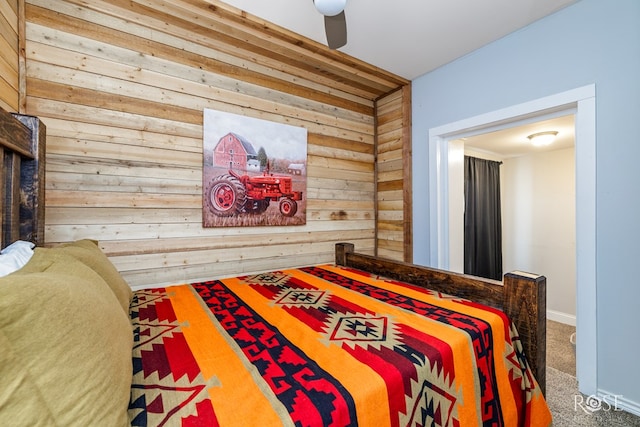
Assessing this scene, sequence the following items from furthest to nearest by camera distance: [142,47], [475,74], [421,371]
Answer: [475,74]
[142,47]
[421,371]

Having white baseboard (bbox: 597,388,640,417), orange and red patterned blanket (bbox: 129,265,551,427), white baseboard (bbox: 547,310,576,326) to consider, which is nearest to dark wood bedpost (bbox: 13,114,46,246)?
orange and red patterned blanket (bbox: 129,265,551,427)

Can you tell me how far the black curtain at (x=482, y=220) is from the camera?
3.65 m

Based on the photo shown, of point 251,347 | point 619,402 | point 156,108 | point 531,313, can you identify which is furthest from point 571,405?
point 156,108

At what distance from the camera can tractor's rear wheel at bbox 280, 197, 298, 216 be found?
8.95ft

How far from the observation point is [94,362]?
64 centimetres

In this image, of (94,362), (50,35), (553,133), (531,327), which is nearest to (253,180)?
(50,35)

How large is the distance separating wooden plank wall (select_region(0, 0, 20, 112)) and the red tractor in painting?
119 cm

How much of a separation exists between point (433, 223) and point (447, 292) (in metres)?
1.29

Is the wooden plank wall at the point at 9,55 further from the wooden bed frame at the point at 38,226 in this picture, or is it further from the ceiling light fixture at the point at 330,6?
the ceiling light fixture at the point at 330,6

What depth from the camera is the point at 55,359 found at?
566mm

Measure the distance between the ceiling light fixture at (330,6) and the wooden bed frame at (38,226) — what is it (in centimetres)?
151

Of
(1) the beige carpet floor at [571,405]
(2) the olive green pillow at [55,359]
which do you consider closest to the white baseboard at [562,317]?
(1) the beige carpet floor at [571,405]

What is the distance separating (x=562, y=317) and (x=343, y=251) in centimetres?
284

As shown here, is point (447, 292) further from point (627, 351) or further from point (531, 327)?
point (627, 351)
